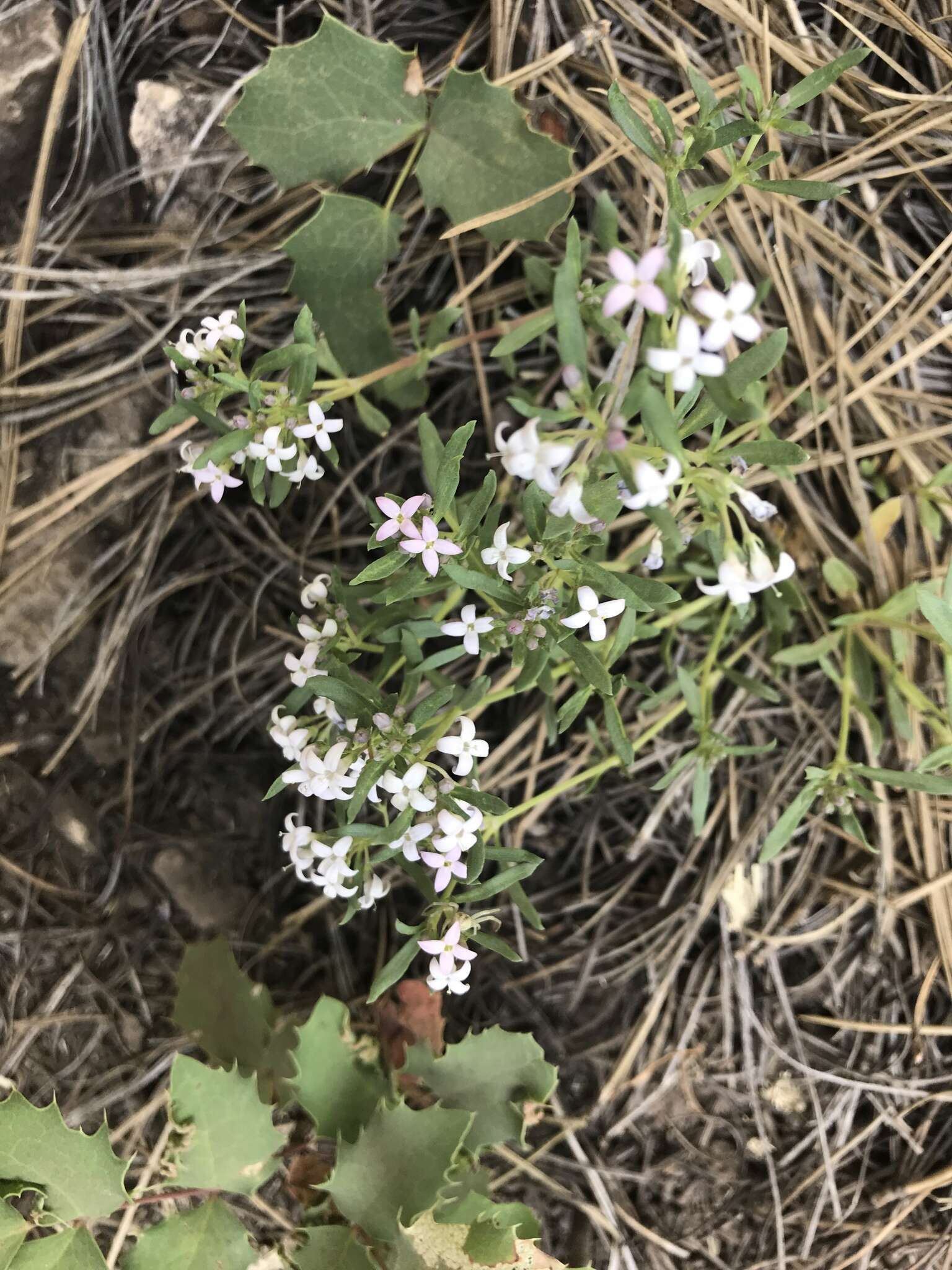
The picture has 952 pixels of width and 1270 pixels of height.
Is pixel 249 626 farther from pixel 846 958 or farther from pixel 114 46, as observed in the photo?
pixel 846 958

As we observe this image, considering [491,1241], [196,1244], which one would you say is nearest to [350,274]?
[491,1241]

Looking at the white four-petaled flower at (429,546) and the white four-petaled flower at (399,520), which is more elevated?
the white four-petaled flower at (399,520)

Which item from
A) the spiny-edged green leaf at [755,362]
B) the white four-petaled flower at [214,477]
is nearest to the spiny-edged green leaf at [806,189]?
the spiny-edged green leaf at [755,362]

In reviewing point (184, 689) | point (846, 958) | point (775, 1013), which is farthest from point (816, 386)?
point (184, 689)

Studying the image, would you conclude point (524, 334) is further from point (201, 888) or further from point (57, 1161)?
point (57, 1161)

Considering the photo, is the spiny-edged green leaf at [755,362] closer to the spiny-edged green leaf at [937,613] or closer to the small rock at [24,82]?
the spiny-edged green leaf at [937,613]
